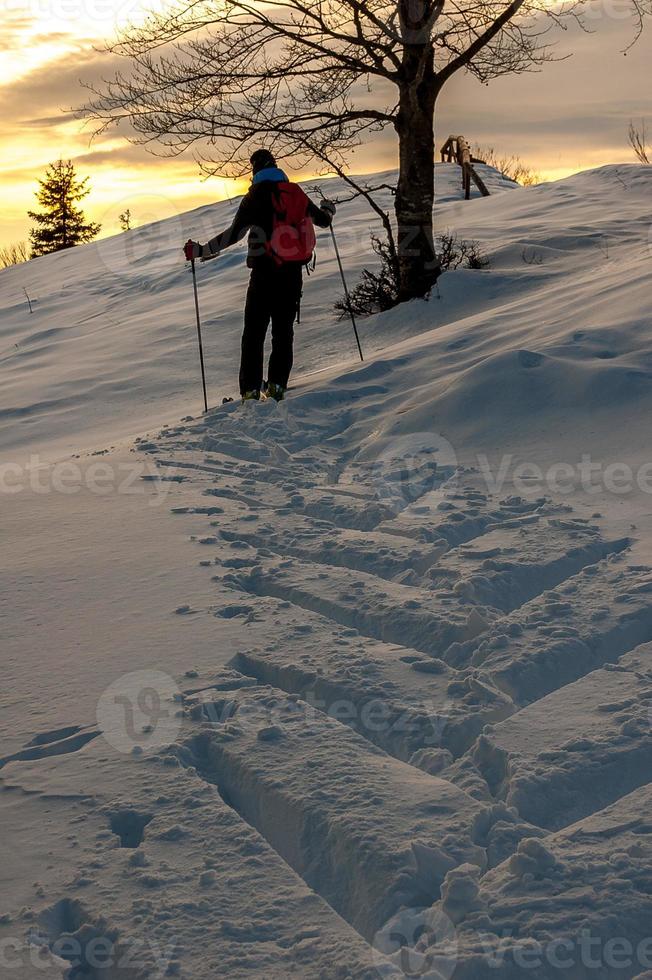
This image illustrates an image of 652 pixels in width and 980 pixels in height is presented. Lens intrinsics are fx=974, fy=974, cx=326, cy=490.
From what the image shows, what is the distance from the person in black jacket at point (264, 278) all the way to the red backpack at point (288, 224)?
0.03 meters

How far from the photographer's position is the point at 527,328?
7.83 meters

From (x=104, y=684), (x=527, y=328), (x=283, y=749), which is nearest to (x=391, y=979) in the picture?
(x=283, y=749)

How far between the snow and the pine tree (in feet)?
140

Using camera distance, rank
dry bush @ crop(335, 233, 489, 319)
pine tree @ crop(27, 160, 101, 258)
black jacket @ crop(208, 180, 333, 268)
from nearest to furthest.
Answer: black jacket @ crop(208, 180, 333, 268) < dry bush @ crop(335, 233, 489, 319) < pine tree @ crop(27, 160, 101, 258)

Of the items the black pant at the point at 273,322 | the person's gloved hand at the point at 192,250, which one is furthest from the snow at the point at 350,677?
the person's gloved hand at the point at 192,250

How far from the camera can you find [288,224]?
25.7ft

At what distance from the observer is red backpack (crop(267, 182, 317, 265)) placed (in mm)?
7773

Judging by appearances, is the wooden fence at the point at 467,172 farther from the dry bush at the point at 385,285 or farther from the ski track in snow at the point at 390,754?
the ski track in snow at the point at 390,754

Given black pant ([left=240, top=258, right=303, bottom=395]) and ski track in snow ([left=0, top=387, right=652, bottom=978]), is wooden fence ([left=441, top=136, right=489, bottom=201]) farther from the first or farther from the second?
ski track in snow ([left=0, top=387, right=652, bottom=978])

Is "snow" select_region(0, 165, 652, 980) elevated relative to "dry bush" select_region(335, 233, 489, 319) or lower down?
lower down

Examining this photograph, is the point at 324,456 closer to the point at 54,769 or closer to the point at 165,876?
the point at 54,769

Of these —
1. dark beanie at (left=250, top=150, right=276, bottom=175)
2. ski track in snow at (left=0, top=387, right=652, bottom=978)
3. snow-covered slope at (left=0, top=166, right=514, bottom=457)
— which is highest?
dark beanie at (left=250, top=150, right=276, bottom=175)

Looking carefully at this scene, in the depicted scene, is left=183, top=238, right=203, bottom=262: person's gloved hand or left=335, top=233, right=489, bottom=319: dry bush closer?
Answer: left=183, top=238, right=203, bottom=262: person's gloved hand

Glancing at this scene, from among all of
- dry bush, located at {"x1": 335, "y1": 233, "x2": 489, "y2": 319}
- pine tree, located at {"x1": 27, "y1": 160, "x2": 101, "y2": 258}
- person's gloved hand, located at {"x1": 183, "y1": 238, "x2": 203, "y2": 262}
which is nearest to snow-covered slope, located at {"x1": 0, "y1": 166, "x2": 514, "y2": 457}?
dry bush, located at {"x1": 335, "y1": 233, "x2": 489, "y2": 319}
